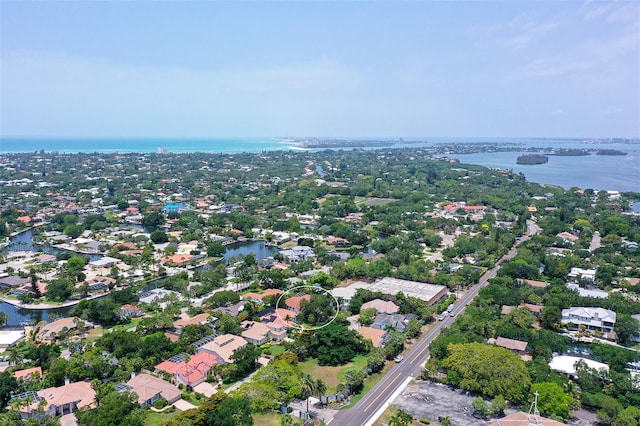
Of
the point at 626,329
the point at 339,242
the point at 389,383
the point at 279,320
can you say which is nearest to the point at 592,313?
the point at 626,329

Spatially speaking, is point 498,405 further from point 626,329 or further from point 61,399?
point 61,399

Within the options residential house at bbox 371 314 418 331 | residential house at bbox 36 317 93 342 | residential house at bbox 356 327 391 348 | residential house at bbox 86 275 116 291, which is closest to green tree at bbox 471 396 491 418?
residential house at bbox 356 327 391 348

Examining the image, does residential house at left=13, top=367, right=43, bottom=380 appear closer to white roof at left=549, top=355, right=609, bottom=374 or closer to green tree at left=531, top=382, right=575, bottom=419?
green tree at left=531, top=382, right=575, bottom=419

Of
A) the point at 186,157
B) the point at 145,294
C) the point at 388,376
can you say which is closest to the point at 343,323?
the point at 388,376

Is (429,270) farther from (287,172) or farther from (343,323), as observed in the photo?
(287,172)

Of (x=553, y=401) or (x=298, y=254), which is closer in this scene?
(x=553, y=401)

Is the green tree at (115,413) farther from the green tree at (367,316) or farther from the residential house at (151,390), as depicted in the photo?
the green tree at (367,316)
